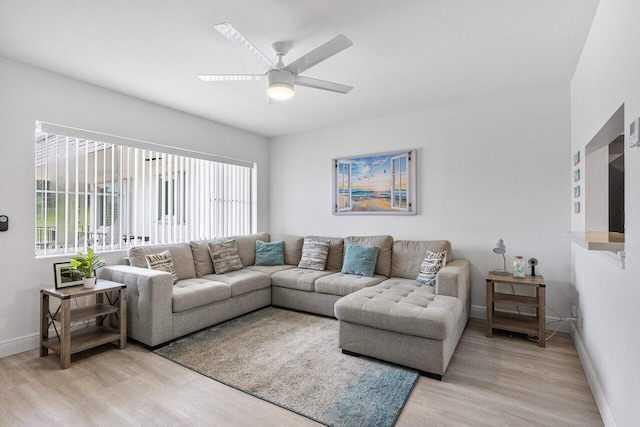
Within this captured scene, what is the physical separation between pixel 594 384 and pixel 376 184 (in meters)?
3.03

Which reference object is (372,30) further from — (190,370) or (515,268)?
(190,370)

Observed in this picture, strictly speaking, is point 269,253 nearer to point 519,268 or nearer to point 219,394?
point 219,394

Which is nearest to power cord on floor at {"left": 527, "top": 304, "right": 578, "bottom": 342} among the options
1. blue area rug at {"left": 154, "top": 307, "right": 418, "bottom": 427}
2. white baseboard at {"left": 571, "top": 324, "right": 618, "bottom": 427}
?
white baseboard at {"left": 571, "top": 324, "right": 618, "bottom": 427}

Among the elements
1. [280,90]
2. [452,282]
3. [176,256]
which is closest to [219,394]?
[176,256]

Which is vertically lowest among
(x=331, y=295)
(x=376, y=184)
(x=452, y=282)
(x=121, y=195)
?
(x=331, y=295)

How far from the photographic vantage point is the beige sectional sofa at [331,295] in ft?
8.24

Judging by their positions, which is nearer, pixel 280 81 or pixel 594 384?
pixel 594 384

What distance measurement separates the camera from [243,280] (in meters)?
3.79

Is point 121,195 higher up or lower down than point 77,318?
higher up

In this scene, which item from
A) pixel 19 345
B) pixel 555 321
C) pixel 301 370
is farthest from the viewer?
pixel 555 321

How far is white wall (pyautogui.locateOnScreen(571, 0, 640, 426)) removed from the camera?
1441mm

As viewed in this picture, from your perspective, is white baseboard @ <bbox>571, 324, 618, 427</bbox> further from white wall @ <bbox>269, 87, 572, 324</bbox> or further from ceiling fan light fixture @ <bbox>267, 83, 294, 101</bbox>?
ceiling fan light fixture @ <bbox>267, 83, 294, 101</bbox>

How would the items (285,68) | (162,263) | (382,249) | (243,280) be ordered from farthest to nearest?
(382,249)
(243,280)
(162,263)
(285,68)

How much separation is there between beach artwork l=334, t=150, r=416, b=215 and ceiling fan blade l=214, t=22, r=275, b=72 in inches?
96.0
